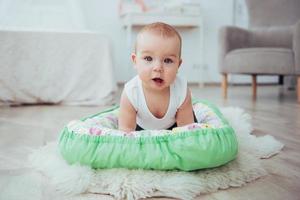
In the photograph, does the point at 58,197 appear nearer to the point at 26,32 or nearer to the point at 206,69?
the point at 26,32

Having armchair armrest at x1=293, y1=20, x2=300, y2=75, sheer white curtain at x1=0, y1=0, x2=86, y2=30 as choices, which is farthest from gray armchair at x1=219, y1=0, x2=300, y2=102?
sheer white curtain at x1=0, y1=0, x2=86, y2=30

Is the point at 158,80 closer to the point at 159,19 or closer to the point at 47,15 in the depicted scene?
the point at 47,15

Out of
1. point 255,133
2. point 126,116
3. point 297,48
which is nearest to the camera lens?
point 126,116

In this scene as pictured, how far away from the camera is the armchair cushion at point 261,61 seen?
2443 millimetres

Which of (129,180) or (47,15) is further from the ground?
(47,15)

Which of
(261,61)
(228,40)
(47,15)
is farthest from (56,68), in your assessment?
(261,61)

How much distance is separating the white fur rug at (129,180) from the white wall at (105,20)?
7.30 ft

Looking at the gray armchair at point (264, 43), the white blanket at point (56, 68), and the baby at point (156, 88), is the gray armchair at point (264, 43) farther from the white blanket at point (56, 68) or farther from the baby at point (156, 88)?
the baby at point (156, 88)

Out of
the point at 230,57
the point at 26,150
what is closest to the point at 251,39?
the point at 230,57

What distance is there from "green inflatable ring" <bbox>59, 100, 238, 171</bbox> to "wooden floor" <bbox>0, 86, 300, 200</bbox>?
92 millimetres

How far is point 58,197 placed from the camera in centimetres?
74

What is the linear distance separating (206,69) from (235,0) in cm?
86

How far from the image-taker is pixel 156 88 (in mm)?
1015

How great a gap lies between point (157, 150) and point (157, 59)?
26 cm
